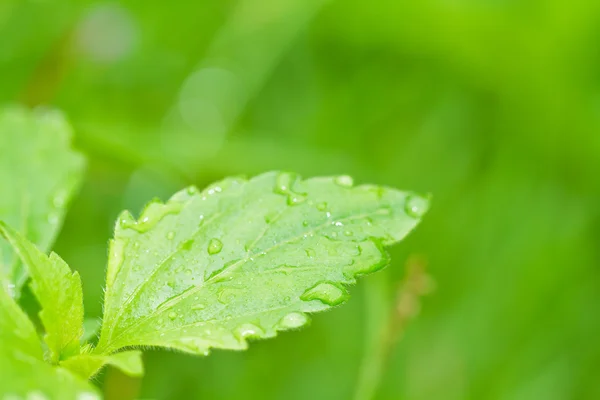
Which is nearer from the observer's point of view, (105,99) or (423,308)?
(423,308)

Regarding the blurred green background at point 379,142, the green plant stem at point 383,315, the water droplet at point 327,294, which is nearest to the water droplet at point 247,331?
the water droplet at point 327,294

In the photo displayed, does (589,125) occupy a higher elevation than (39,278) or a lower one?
higher

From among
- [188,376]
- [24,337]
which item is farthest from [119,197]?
[24,337]

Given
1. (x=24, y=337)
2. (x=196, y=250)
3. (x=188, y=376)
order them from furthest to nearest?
1. (x=188, y=376)
2. (x=196, y=250)
3. (x=24, y=337)

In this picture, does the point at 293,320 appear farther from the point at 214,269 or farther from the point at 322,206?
the point at 322,206

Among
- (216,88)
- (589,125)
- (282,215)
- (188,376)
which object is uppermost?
(589,125)

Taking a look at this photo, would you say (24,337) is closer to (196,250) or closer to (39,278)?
(39,278)
